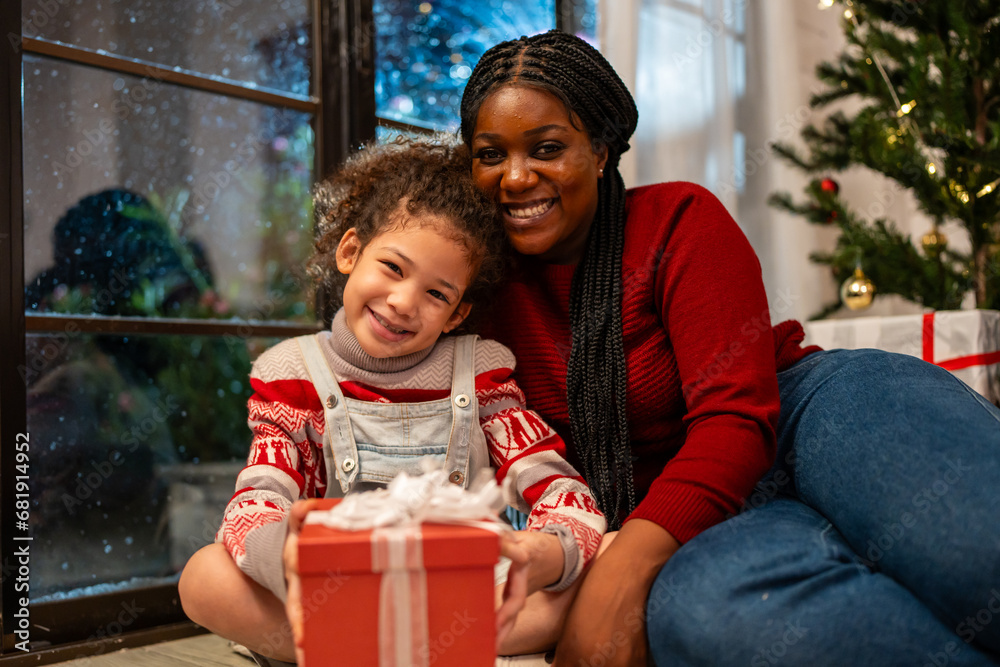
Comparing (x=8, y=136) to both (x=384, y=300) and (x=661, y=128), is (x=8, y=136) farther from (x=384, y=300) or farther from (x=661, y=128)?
(x=661, y=128)

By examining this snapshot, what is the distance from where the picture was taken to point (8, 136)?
54.6 inches

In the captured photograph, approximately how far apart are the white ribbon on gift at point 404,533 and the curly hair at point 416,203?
509 millimetres

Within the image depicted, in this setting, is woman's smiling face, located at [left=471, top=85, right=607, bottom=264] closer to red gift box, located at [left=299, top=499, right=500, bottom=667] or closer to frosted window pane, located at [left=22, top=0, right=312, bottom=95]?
red gift box, located at [left=299, top=499, right=500, bottom=667]

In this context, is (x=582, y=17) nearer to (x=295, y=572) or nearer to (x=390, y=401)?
(x=390, y=401)

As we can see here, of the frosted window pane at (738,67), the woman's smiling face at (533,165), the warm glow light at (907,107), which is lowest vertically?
the woman's smiling face at (533,165)

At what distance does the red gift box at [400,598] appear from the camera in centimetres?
65

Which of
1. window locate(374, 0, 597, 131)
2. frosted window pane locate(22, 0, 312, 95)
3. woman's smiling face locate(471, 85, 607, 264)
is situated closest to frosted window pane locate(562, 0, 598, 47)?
window locate(374, 0, 597, 131)

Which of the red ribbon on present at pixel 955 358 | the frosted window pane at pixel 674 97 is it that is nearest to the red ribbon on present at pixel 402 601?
the red ribbon on present at pixel 955 358

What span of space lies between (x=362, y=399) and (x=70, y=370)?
0.78 meters

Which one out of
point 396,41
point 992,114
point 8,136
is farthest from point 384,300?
point 992,114

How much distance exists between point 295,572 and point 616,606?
377mm

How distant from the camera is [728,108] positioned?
94.4 inches

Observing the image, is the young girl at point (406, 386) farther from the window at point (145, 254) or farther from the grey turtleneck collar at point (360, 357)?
the window at point (145, 254)

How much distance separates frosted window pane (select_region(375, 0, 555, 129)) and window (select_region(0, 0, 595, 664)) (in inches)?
0.4
